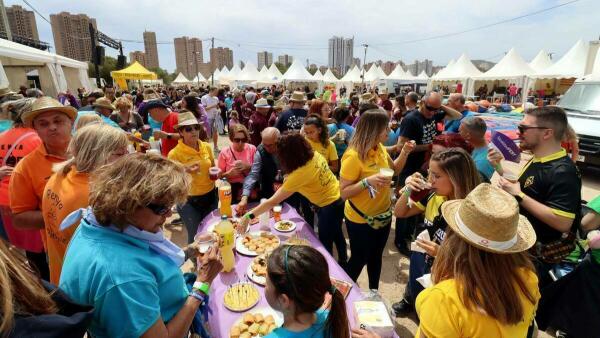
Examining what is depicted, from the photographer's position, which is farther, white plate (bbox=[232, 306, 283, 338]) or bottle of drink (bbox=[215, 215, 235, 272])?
bottle of drink (bbox=[215, 215, 235, 272])

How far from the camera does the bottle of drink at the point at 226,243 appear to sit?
2.15 metres

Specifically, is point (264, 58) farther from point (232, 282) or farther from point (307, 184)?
point (232, 282)

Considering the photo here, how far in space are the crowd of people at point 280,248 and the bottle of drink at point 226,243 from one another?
0.20m

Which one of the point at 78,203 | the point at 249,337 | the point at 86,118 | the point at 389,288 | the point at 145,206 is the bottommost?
the point at 389,288

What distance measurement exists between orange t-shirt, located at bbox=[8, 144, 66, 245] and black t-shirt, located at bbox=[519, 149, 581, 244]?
3.62 meters

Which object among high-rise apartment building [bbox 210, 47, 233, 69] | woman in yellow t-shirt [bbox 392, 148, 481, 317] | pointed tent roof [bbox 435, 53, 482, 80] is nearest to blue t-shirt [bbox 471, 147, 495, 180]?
woman in yellow t-shirt [bbox 392, 148, 481, 317]

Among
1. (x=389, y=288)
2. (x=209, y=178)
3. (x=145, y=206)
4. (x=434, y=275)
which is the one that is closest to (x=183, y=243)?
(x=209, y=178)

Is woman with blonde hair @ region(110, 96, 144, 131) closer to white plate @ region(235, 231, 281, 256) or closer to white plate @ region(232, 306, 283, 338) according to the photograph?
white plate @ region(235, 231, 281, 256)

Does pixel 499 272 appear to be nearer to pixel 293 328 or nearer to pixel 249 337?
pixel 293 328

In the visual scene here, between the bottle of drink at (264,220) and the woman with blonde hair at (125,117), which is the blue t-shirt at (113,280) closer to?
the bottle of drink at (264,220)

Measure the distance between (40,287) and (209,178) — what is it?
8.33 feet

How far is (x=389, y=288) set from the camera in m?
3.60

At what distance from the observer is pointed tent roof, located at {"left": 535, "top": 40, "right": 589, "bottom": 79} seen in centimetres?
1706

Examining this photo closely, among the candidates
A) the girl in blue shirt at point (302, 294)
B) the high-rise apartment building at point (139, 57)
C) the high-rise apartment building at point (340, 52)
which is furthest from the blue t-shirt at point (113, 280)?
the high-rise apartment building at point (340, 52)
